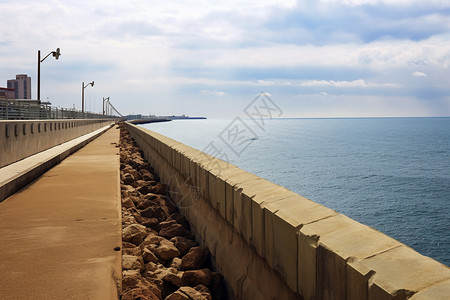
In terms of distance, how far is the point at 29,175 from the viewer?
30.3ft

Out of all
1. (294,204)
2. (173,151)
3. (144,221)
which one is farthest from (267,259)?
(173,151)

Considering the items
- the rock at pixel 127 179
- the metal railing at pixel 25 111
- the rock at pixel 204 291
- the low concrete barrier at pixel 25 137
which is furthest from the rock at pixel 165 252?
the metal railing at pixel 25 111

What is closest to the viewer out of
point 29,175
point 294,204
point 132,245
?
point 294,204

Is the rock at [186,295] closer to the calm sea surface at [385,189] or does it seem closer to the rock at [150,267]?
the rock at [150,267]

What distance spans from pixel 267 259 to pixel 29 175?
7490 mm

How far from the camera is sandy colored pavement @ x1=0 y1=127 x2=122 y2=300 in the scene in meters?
3.49

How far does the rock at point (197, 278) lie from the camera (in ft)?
14.5

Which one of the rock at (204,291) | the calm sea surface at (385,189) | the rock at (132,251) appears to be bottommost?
the calm sea surface at (385,189)

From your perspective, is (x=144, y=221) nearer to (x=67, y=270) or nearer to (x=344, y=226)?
(x=67, y=270)

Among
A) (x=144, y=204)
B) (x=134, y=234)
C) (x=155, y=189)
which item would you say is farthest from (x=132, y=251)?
(x=155, y=189)

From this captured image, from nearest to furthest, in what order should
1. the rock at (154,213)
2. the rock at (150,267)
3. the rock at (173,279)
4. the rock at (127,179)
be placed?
the rock at (173,279) → the rock at (150,267) → the rock at (154,213) → the rock at (127,179)

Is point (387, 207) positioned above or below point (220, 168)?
below

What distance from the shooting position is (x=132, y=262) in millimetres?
4691

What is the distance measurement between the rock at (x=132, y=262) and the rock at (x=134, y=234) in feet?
3.28
